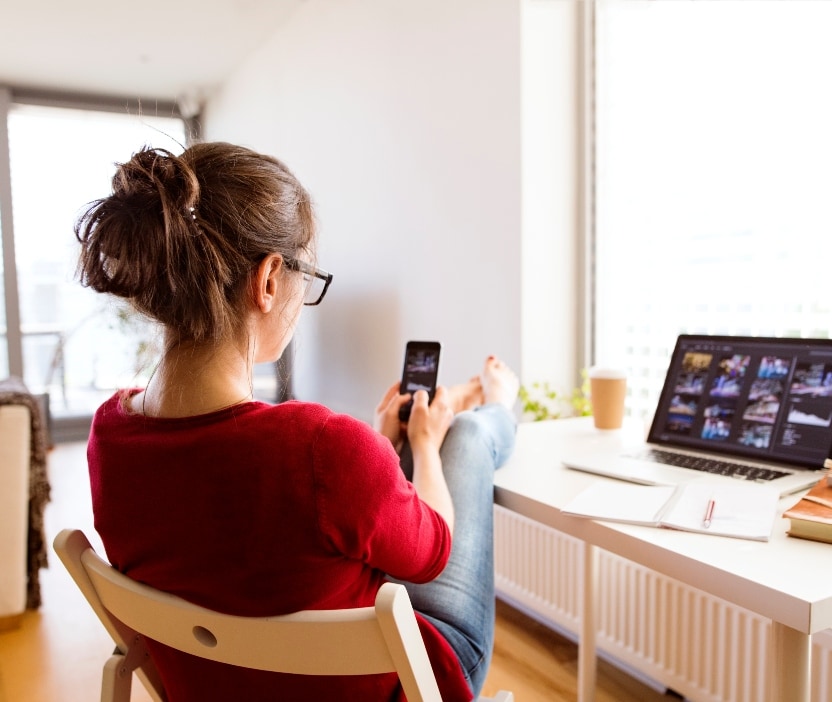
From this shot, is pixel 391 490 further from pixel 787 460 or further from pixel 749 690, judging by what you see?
pixel 749 690

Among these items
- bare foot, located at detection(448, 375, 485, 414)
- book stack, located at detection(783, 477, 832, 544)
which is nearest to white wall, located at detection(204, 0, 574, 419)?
bare foot, located at detection(448, 375, 485, 414)

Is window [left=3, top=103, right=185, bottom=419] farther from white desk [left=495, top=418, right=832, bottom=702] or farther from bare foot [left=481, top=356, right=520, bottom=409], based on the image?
white desk [left=495, top=418, right=832, bottom=702]

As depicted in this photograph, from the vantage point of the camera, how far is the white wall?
237 cm

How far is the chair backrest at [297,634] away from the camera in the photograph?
646 mm

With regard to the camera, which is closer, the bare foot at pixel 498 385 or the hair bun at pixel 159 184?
the hair bun at pixel 159 184

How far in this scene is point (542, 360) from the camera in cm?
232

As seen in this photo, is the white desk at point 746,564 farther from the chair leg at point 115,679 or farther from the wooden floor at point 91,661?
the wooden floor at point 91,661

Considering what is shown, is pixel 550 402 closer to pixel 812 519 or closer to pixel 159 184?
pixel 812 519

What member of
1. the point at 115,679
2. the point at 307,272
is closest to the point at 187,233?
the point at 307,272

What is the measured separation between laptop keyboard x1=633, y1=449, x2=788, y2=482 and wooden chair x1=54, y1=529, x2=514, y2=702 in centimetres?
73

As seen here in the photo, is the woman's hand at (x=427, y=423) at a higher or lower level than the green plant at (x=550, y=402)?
higher

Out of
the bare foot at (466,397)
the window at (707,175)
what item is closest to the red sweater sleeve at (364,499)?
the bare foot at (466,397)

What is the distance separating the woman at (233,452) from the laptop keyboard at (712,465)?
1.84 ft

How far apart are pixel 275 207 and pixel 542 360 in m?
1.59
